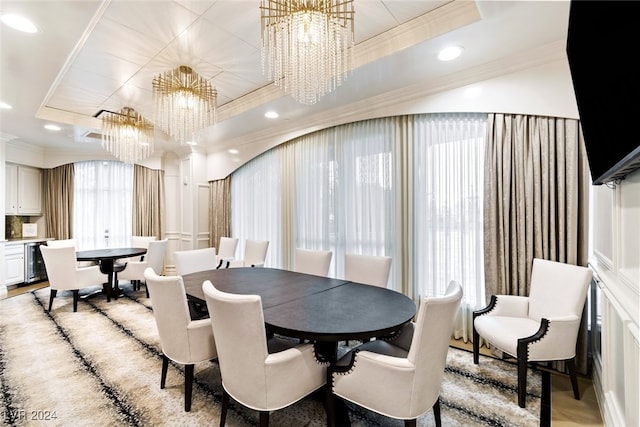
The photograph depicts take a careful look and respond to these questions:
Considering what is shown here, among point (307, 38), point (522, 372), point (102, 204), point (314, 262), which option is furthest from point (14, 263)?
point (522, 372)

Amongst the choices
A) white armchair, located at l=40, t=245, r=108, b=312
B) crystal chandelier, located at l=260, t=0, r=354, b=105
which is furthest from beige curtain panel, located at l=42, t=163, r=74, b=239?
crystal chandelier, located at l=260, t=0, r=354, b=105

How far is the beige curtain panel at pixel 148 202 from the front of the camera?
656 centimetres

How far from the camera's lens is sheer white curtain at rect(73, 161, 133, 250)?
21.3ft

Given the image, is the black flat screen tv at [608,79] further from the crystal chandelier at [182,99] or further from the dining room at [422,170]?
the crystal chandelier at [182,99]

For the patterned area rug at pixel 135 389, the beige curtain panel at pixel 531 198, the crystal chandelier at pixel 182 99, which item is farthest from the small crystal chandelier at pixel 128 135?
the beige curtain panel at pixel 531 198

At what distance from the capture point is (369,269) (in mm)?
2877

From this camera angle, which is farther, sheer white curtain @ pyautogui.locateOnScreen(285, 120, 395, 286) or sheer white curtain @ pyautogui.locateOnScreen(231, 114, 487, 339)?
sheer white curtain @ pyautogui.locateOnScreen(285, 120, 395, 286)

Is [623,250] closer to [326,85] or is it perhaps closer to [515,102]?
[515,102]

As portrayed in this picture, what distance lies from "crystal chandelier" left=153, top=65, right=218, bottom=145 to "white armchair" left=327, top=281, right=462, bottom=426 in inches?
110

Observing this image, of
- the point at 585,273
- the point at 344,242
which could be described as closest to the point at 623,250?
the point at 585,273

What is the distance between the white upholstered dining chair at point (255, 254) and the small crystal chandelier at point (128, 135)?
1.99 metres

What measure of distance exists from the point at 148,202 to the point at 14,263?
7.91 feet

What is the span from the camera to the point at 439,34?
88.5 inches

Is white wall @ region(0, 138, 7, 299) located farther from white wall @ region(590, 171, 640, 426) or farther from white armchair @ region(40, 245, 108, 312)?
white wall @ region(590, 171, 640, 426)
